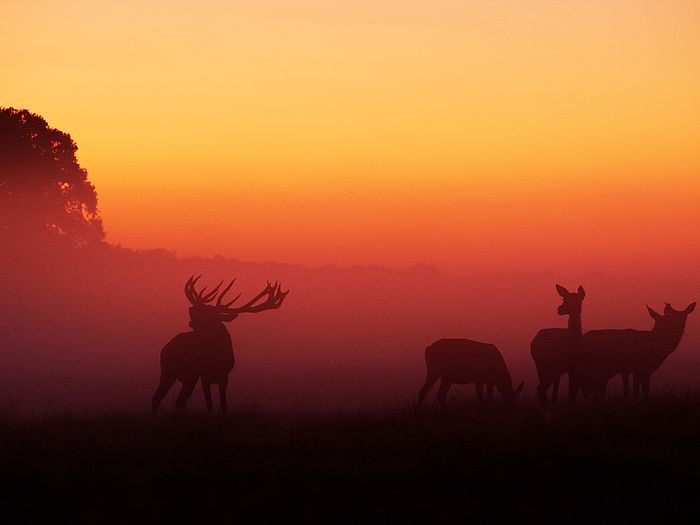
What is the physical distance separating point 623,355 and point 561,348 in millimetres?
1203

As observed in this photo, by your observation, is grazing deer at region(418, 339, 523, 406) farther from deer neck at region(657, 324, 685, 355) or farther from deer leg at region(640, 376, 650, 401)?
deer neck at region(657, 324, 685, 355)

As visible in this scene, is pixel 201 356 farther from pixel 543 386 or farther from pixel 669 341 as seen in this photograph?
pixel 669 341

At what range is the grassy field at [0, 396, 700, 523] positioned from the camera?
10.8 meters

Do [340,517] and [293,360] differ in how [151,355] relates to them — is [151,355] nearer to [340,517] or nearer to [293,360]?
[293,360]

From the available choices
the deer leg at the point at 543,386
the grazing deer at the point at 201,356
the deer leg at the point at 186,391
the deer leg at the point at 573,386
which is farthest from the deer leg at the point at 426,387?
the deer leg at the point at 186,391

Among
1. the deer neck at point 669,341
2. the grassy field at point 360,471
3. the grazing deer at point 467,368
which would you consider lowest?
the grassy field at point 360,471

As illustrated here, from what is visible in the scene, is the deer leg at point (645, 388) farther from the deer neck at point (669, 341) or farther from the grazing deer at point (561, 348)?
the grazing deer at point (561, 348)

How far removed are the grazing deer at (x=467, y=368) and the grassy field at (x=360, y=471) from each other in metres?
4.68

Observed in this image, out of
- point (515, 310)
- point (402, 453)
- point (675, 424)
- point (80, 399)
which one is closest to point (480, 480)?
point (402, 453)

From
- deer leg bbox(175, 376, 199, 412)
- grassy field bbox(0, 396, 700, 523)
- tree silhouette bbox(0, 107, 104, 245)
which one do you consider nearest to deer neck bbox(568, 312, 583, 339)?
grassy field bbox(0, 396, 700, 523)

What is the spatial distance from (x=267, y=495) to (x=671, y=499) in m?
4.13

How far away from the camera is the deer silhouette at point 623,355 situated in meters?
20.2

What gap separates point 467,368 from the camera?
20516 millimetres

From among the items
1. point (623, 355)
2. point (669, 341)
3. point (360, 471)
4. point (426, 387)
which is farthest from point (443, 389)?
point (360, 471)
